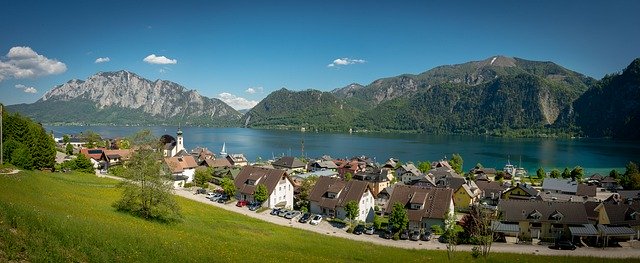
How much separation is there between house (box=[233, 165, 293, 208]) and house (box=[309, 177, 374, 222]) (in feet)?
16.0

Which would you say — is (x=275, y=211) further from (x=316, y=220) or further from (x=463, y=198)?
(x=463, y=198)

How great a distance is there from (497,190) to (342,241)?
136 ft

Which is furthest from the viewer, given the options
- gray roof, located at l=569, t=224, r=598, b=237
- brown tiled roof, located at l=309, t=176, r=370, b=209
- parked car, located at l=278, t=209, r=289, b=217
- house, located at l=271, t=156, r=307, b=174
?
house, located at l=271, t=156, r=307, b=174

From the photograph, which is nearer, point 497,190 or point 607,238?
point 607,238

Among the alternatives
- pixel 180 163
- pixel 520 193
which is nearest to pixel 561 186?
pixel 520 193

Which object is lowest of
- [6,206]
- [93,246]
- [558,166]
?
[558,166]

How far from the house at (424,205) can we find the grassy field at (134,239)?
32.4 feet

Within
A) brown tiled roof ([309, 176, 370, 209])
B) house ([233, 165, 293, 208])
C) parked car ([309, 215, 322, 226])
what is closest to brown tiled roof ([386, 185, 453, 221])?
brown tiled roof ([309, 176, 370, 209])

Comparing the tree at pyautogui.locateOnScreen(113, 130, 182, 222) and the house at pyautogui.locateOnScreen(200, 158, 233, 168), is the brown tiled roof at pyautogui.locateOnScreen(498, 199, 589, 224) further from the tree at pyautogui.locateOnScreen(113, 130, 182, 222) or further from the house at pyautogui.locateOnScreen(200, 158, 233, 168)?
the house at pyautogui.locateOnScreen(200, 158, 233, 168)

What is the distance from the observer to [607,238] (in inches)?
1551

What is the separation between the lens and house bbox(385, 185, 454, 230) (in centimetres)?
4294

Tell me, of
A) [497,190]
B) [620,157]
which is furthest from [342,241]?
[620,157]

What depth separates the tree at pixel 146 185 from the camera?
2675 centimetres

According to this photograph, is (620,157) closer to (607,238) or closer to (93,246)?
(607,238)
